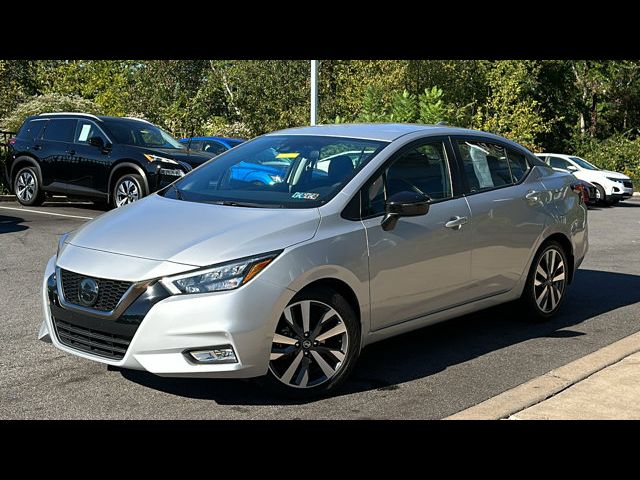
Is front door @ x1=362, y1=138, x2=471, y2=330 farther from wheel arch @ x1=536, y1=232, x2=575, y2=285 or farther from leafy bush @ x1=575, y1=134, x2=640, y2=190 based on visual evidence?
leafy bush @ x1=575, y1=134, x2=640, y2=190

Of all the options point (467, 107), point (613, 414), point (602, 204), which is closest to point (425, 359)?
point (613, 414)

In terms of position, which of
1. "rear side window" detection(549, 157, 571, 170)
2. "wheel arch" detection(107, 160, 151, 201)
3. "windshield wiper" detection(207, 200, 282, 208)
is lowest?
"rear side window" detection(549, 157, 571, 170)

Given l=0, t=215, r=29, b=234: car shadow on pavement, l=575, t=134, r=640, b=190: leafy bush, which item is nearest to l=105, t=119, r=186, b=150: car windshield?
l=0, t=215, r=29, b=234: car shadow on pavement

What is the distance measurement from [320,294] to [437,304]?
4.22 ft

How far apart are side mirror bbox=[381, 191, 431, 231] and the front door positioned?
0.16 ft

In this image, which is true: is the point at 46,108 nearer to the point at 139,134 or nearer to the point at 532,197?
the point at 139,134

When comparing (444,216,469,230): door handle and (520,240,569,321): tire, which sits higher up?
(444,216,469,230): door handle

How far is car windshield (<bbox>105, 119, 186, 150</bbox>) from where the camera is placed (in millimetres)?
16453

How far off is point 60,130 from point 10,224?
3492 mm

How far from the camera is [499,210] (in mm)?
7039
